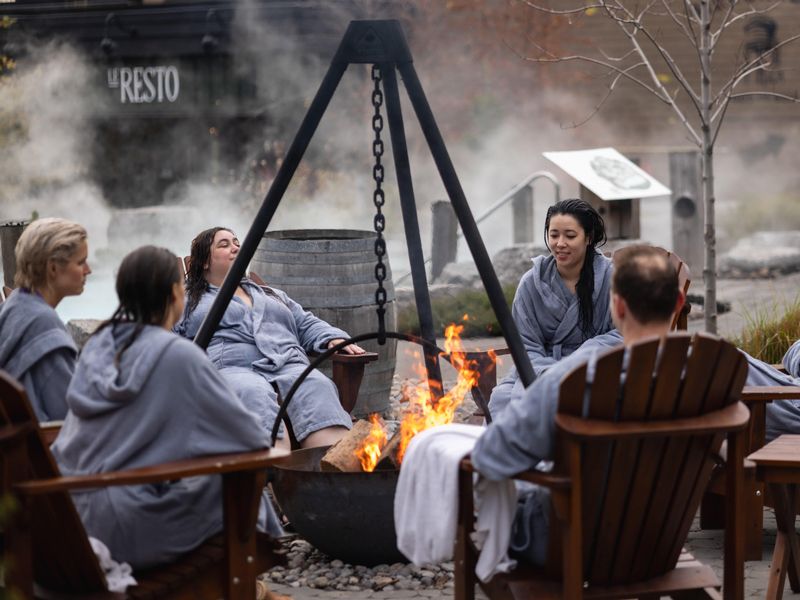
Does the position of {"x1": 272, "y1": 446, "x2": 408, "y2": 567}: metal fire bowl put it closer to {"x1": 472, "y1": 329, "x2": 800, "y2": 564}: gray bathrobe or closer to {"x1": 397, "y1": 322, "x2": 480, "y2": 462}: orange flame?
{"x1": 397, "y1": 322, "x2": 480, "y2": 462}: orange flame

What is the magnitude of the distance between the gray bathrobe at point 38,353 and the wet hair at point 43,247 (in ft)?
0.20

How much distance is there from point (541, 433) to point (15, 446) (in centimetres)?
124

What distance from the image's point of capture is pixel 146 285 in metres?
2.95

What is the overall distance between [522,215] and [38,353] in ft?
30.0

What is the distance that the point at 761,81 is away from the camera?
15.8 metres

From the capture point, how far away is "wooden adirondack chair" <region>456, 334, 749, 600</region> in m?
2.67

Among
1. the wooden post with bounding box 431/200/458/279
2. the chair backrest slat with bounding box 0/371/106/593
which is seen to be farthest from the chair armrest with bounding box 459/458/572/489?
the wooden post with bounding box 431/200/458/279

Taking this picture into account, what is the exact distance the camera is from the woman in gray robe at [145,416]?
288cm

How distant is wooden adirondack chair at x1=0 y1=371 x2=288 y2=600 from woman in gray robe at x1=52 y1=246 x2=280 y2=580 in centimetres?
7

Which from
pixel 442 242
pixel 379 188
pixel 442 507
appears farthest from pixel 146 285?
pixel 442 242

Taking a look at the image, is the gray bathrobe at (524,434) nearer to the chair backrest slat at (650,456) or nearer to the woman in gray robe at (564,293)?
the chair backrest slat at (650,456)

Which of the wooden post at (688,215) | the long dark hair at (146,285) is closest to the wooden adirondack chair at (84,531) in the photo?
the long dark hair at (146,285)

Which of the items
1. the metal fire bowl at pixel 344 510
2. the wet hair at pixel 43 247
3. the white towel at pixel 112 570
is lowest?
the metal fire bowl at pixel 344 510

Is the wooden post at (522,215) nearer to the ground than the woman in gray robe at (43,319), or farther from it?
farther from it
